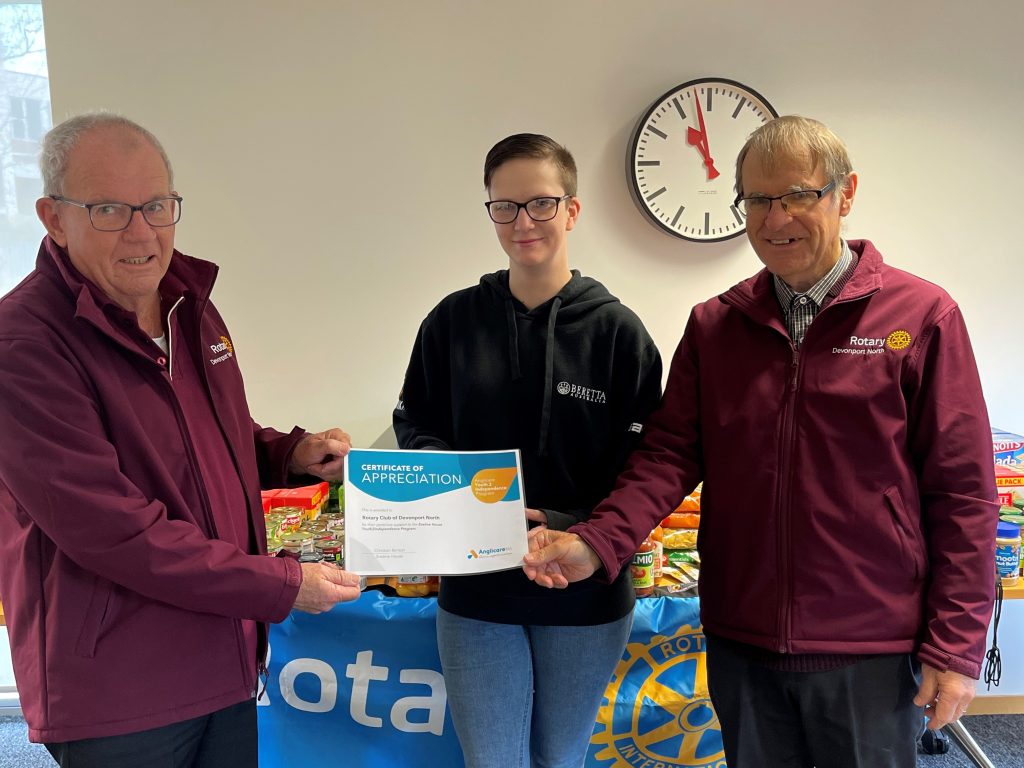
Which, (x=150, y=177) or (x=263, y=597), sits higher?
(x=150, y=177)

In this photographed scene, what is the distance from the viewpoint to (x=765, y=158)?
46.4 inches

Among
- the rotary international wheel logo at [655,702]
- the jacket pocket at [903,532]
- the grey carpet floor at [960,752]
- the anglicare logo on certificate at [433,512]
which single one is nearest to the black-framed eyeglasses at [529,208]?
the anglicare logo on certificate at [433,512]

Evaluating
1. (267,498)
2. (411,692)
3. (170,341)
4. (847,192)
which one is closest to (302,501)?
(267,498)

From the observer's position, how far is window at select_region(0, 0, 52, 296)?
2510mm

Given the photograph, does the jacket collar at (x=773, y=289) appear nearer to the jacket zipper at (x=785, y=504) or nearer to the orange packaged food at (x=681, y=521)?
the jacket zipper at (x=785, y=504)

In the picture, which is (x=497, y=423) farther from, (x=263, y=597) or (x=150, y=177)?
(x=150, y=177)

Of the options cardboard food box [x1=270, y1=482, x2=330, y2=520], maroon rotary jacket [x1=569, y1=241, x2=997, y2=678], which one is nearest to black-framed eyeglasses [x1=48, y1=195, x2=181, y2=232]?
maroon rotary jacket [x1=569, y1=241, x2=997, y2=678]

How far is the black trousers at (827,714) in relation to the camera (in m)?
1.17

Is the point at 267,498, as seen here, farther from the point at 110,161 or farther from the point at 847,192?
the point at 847,192

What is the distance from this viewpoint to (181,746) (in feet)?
3.80

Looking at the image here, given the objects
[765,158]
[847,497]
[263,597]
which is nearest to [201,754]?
[263,597]

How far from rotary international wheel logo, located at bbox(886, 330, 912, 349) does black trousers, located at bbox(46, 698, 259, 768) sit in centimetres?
134

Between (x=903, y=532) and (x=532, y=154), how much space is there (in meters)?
0.99

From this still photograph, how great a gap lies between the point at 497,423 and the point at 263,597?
22.4 inches
